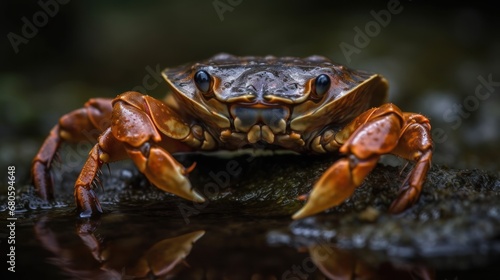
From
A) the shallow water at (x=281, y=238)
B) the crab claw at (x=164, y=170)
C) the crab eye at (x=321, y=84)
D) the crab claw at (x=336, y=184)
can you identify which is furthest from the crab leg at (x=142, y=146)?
the crab eye at (x=321, y=84)

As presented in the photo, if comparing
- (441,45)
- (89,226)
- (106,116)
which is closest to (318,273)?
(89,226)

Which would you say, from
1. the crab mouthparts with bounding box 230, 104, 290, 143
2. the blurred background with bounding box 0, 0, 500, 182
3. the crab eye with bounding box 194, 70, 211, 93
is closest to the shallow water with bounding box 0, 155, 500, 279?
the crab mouthparts with bounding box 230, 104, 290, 143

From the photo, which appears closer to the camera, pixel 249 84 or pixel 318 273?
pixel 318 273

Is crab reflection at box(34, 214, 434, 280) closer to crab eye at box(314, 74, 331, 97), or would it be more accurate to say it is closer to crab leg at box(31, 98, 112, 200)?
crab eye at box(314, 74, 331, 97)

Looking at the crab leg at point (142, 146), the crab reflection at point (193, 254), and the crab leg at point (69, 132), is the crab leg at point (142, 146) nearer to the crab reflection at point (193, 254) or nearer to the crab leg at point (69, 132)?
the crab reflection at point (193, 254)

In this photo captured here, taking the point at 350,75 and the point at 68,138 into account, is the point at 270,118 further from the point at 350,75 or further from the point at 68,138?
the point at 68,138
